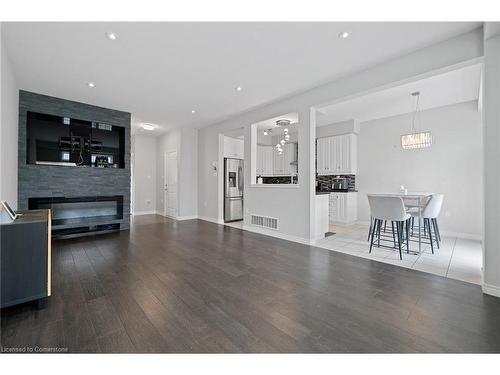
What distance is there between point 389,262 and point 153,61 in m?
4.19

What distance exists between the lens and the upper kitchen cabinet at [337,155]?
593 cm

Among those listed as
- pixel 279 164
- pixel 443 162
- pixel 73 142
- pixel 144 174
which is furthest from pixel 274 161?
pixel 73 142

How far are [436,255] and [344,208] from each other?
8.33 feet

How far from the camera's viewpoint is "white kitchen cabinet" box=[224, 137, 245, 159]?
6.34 metres

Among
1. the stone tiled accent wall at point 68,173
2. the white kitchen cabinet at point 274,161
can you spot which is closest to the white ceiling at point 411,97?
the white kitchen cabinet at point 274,161

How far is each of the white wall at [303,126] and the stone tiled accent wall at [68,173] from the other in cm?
214

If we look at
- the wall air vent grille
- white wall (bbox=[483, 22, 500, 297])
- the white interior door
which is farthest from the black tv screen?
white wall (bbox=[483, 22, 500, 297])

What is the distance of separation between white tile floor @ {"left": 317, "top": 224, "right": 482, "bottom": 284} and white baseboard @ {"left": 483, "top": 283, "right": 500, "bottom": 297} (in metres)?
0.24

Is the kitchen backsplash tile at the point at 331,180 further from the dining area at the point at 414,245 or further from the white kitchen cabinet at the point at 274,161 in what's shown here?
the dining area at the point at 414,245

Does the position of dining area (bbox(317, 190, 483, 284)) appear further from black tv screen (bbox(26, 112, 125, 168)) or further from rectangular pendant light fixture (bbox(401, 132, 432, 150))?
black tv screen (bbox(26, 112, 125, 168))

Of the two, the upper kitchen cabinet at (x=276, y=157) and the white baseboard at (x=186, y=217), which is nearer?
the white baseboard at (x=186, y=217)

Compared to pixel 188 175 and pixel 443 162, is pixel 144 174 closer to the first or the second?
pixel 188 175
